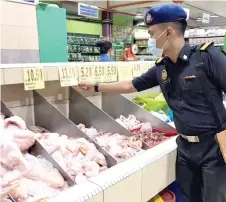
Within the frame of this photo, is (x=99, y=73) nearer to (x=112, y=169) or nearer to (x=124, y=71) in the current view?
(x=124, y=71)

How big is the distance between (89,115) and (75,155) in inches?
20.6

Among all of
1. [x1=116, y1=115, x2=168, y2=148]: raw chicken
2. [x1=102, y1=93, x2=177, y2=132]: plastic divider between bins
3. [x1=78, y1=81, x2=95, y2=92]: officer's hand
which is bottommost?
[x1=116, y1=115, x2=168, y2=148]: raw chicken

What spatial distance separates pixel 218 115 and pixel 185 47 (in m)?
0.46

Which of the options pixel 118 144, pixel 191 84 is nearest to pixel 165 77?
pixel 191 84

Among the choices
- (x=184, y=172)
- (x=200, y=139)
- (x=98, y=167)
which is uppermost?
(x=200, y=139)

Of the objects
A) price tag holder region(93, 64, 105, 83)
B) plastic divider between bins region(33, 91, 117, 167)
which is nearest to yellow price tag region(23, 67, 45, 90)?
plastic divider between bins region(33, 91, 117, 167)

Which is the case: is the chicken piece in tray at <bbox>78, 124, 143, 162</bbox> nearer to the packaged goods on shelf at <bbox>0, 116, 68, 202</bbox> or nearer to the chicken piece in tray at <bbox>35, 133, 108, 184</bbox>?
the chicken piece in tray at <bbox>35, 133, 108, 184</bbox>

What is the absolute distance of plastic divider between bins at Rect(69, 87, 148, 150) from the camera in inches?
80.2

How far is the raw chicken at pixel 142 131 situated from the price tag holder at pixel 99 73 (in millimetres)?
425

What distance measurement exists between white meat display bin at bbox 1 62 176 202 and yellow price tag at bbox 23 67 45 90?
35 millimetres

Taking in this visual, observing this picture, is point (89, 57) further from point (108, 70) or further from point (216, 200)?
point (216, 200)

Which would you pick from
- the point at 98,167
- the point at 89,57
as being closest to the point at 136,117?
the point at 98,167

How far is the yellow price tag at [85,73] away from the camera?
6.68ft

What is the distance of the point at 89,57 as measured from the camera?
10.7m
